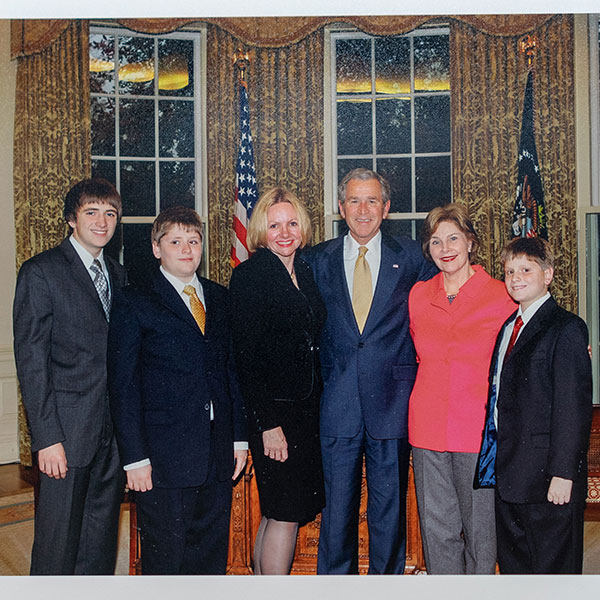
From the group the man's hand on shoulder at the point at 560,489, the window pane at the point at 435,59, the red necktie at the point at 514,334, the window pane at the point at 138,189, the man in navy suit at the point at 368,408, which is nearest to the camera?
the man's hand on shoulder at the point at 560,489

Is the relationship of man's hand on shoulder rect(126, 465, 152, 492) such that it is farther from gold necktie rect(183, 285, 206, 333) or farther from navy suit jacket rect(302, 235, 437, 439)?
navy suit jacket rect(302, 235, 437, 439)

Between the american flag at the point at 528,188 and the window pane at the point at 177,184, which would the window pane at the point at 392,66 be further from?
the window pane at the point at 177,184

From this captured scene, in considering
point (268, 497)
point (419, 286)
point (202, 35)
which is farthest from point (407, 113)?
point (268, 497)

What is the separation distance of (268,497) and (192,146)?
1590 mm

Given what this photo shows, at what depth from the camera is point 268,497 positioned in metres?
2.54

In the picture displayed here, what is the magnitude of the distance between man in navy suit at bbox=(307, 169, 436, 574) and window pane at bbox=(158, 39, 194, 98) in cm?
111

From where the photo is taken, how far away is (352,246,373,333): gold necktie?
265 centimetres

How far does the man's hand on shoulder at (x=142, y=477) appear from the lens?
7.83 ft

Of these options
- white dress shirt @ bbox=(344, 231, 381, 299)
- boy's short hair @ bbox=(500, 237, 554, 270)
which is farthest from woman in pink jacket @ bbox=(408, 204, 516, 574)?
white dress shirt @ bbox=(344, 231, 381, 299)

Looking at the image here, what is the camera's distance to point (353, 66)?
9.64 feet

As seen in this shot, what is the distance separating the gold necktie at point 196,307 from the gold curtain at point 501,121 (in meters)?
1.23

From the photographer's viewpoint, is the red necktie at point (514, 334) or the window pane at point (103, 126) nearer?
the red necktie at point (514, 334)

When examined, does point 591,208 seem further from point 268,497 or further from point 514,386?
point 268,497

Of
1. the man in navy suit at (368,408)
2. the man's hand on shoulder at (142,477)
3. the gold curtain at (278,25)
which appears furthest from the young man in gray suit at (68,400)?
the gold curtain at (278,25)
